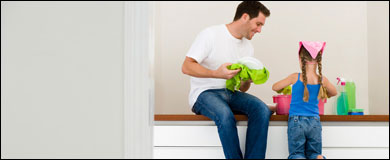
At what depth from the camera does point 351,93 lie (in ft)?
12.0

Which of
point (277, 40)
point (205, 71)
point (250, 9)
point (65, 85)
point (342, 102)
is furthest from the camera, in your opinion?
point (277, 40)

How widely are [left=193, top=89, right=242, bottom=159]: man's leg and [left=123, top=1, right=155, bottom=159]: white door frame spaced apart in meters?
0.97

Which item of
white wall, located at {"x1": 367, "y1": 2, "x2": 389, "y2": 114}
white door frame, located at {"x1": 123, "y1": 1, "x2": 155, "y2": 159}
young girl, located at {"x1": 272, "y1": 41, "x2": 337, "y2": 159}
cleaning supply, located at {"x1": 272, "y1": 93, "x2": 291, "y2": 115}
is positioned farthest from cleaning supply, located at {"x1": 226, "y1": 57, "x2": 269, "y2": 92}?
white wall, located at {"x1": 367, "y1": 2, "x2": 389, "y2": 114}

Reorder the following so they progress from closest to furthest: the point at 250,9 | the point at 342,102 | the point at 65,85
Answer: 1. the point at 65,85
2. the point at 250,9
3. the point at 342,102

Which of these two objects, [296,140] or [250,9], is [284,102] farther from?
[250,9]

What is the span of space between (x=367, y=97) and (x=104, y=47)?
9.47ft

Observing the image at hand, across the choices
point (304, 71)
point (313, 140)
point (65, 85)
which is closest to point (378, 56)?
point (304, 71)

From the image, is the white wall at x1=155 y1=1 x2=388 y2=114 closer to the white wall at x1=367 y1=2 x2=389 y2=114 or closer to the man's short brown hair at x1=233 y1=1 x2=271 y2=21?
the white wall at x1=367 y1=2 x2=389 y2=114

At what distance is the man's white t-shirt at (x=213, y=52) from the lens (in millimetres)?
2732

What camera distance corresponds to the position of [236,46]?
9.41ft

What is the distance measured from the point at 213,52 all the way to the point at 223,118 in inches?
20.0

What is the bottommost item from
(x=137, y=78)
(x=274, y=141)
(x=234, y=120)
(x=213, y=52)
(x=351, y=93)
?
(x=274, y=141)

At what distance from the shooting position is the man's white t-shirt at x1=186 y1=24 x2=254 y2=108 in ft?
8.96

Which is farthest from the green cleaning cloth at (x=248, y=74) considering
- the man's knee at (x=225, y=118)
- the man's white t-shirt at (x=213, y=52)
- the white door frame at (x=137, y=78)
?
the white door frame at (x=137, y=78)
